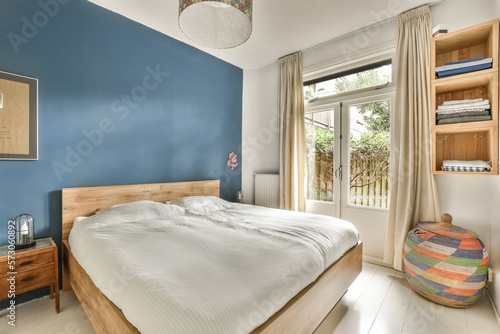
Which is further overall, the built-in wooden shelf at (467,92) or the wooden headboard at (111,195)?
the wooden headboard at (111,195)

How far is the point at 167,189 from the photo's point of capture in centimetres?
288

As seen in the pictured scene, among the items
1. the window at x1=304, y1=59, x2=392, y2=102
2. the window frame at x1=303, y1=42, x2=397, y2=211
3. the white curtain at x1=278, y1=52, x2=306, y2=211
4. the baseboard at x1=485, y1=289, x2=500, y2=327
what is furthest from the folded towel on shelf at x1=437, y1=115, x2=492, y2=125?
the white curtain at x1=278, y1=52, x2=306, y2=211

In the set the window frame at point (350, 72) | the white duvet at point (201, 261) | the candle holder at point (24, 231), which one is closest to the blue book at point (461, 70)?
the window frame at point (350, 72)

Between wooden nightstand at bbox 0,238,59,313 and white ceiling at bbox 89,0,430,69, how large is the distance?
241 cm

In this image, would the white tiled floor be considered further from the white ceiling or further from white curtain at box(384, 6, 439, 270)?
the white ceiling

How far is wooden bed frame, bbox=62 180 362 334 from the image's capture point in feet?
Result: 3.73

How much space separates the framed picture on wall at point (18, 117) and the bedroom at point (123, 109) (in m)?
0.06

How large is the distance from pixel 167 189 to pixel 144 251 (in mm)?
1537

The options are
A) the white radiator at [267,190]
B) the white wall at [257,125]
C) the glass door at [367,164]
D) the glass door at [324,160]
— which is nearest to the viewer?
the glass door at [367,164]

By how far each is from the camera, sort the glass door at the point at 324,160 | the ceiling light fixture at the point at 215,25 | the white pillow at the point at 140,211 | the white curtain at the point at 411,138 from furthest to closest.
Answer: the glass door at the point at 324,160 → the white curtain at the point at 411,138 → the white pillow at the point at 140,211 → the ceiling light fixture at the point at 215,25

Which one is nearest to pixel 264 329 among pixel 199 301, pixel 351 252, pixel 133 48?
pixel 199 301

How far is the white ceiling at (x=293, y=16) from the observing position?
7.82 feet

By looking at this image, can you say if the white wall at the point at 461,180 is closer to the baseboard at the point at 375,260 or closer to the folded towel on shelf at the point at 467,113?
the baseboard at the point at 375,260

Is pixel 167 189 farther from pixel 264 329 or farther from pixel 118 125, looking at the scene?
pixel 264 329
